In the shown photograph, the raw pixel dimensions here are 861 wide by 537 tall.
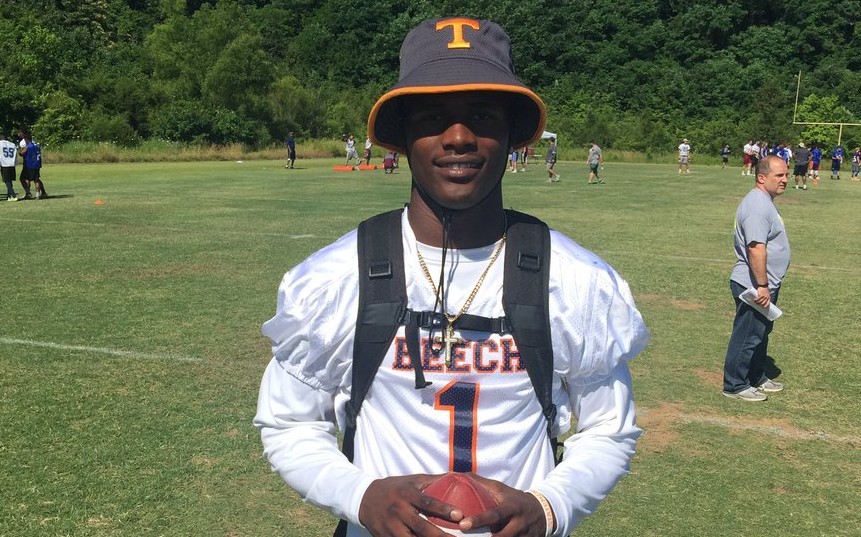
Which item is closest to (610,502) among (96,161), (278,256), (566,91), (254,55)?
(278,256)

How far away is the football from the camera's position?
1.68 meters

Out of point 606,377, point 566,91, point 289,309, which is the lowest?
point 606,377

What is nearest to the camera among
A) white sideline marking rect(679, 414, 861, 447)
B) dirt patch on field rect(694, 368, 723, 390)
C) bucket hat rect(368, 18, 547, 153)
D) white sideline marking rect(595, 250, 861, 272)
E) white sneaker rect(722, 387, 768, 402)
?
bucket hat rect(368, 18, 547, 153)

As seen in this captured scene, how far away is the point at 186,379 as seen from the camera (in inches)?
261

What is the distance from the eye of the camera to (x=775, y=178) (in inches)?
259

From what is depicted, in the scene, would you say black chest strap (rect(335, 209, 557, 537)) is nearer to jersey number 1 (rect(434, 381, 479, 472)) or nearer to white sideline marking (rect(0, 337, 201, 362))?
jersey number 1 (rect(434, 381, 479, 472))

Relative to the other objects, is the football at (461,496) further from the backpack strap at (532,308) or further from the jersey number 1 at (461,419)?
the backpack strap at (532,308)

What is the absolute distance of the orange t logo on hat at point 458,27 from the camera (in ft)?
6.39

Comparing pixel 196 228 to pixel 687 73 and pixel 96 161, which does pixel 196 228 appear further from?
pixel 687 73

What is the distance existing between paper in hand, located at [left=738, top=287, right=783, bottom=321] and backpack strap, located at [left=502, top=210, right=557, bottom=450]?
5205 mm

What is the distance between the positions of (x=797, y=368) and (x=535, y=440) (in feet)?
20.3

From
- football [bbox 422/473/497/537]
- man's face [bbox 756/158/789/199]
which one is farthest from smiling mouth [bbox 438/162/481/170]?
man's face [bbox 756/158/789/199]

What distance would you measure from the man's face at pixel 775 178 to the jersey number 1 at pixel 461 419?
5424 mm

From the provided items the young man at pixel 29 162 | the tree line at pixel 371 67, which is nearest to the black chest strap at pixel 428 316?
the young man at pixel 29 162
